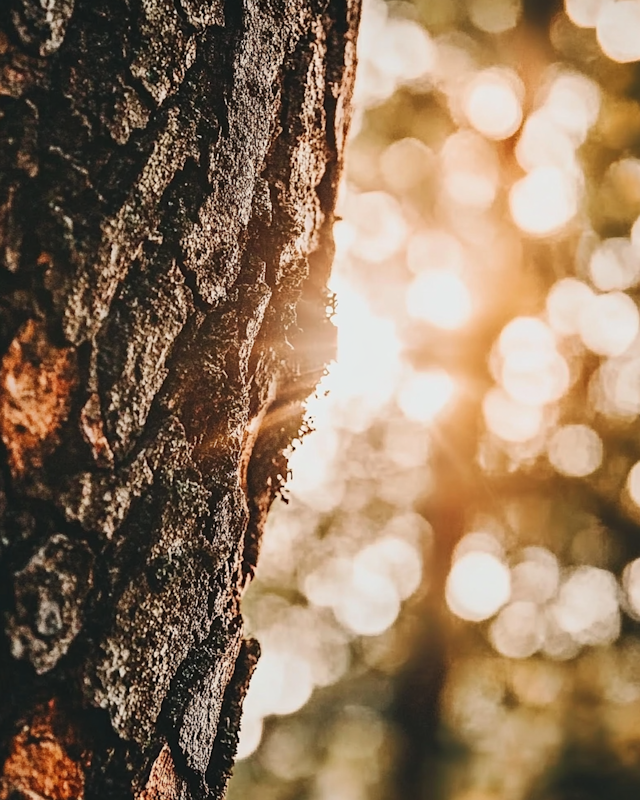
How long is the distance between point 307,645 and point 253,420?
38.7ft

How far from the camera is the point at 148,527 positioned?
0.87 meters

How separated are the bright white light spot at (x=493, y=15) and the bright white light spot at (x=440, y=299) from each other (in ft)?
9.43

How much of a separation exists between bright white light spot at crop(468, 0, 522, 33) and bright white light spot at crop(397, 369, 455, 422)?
4154 millimetres

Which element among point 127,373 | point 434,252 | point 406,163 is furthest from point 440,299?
point 127,373

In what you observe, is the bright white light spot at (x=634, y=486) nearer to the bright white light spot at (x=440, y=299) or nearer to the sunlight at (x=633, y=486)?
the sunlight at (x=633, y=486)

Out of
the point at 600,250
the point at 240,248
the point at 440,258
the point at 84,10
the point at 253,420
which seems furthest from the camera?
the point at 440,258

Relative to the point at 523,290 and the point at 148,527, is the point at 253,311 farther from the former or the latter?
the point at 523,290

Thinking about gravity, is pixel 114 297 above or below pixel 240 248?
below

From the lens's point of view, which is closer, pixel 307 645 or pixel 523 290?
pixel 523 290

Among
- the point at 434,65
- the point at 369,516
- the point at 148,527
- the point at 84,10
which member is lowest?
the point at 148,527

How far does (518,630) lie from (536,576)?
38.5 inches

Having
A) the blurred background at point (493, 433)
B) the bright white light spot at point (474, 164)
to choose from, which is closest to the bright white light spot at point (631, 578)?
the blurred background at point (493, 433)

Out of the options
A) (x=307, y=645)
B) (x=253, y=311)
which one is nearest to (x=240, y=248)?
(x=253, y=311)

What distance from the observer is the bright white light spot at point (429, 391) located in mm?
8828
